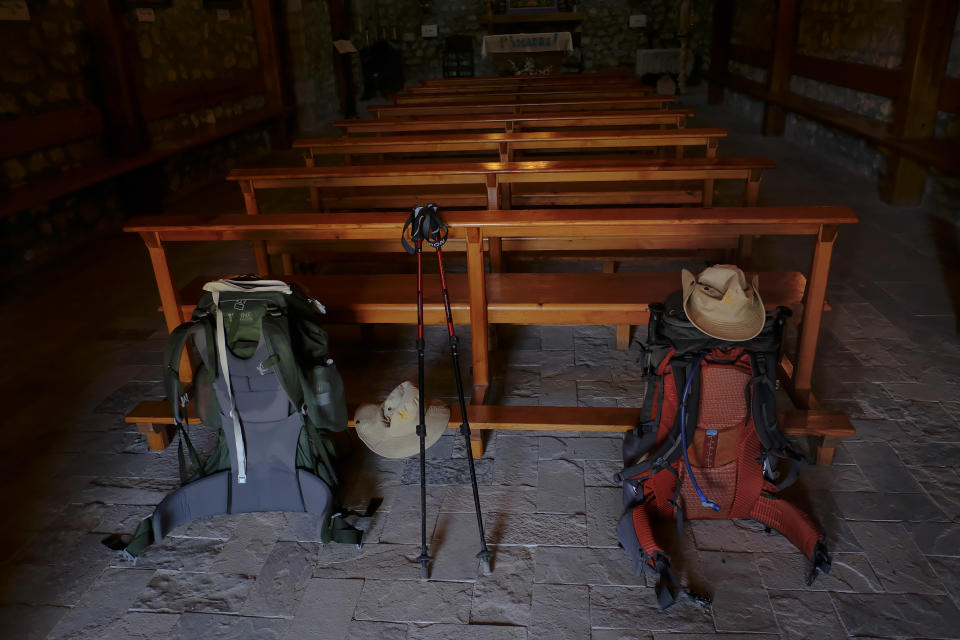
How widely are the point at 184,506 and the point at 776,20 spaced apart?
330 inches

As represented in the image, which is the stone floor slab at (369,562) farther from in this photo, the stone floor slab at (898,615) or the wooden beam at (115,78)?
the wooden beam at (115,78)

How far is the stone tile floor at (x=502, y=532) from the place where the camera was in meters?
1.70

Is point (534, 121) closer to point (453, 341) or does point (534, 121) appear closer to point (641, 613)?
point (453, 341)

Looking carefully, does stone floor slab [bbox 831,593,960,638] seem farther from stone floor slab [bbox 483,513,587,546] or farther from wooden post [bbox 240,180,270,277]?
wooden post [bbox 240,180,270,277]

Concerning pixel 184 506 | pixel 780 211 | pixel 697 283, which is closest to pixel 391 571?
pixel 184 506

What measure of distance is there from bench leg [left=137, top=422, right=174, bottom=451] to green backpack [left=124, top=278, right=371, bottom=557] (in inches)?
14.5

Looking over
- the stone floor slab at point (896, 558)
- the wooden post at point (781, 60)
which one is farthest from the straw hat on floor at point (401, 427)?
the wooden post at point (781, 60)

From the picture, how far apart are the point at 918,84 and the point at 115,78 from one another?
19.5ft

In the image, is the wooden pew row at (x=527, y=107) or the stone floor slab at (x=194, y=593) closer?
the stone floor slab at (x=194, y=593)

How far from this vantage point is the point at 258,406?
1999 mm

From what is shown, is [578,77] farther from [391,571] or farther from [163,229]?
[391,571]

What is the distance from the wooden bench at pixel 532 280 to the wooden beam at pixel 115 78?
350 centimetres

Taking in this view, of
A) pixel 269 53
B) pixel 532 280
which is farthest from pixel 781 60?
pixel 532 280

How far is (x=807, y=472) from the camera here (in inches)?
85.9
